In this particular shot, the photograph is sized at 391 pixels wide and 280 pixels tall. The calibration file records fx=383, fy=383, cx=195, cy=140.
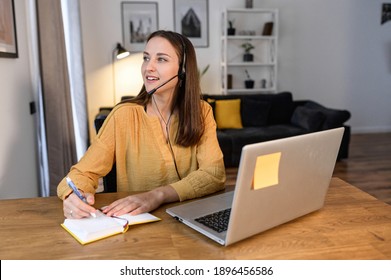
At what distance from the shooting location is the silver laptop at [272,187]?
2.53 ft

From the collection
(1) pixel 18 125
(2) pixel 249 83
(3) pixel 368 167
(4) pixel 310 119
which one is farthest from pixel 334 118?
(1) pixel 18 125

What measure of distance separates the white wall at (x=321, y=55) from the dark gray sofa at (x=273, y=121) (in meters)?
0.84

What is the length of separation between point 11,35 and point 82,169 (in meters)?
1.33

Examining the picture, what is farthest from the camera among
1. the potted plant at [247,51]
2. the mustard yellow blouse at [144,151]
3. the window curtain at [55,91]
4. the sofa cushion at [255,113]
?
the potted plant at [247,51]

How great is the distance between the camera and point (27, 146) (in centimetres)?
240

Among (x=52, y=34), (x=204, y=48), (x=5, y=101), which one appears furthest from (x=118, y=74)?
(x=5, y=101)

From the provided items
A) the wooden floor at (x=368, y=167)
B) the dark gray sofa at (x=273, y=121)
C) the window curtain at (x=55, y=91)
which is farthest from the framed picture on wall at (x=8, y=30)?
the dark gray sofa at (x=273, y=121)

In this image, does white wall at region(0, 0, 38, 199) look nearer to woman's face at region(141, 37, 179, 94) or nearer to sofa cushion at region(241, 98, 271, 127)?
woman's face at region(141, 37, 179, 94)

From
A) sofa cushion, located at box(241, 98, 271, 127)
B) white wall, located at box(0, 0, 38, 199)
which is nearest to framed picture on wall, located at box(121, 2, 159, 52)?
sofa cushion, located at box(241, 98, 271, 127)

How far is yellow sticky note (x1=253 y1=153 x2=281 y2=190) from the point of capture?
0.77m

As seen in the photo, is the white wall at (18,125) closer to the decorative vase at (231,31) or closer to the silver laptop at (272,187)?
the silver laptop at (272,187)

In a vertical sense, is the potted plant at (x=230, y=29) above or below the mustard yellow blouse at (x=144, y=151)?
above

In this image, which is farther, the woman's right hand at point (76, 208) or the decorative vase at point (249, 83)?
the decorative vase at point (249, 83)
